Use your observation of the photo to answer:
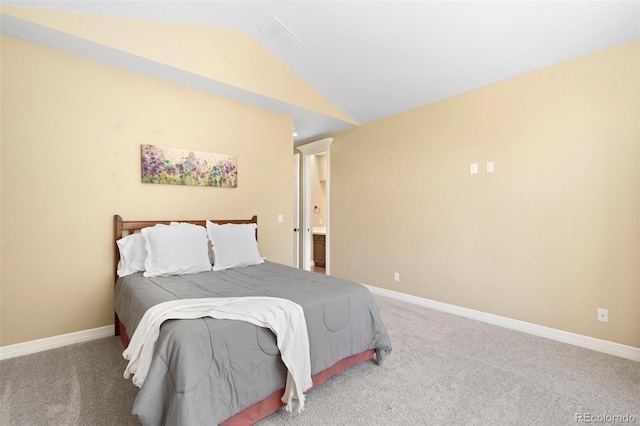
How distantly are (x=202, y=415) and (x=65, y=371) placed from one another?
160cm

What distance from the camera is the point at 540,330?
111 inches

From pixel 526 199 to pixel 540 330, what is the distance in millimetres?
1277

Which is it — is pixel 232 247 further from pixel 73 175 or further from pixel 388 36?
pixel 388 36

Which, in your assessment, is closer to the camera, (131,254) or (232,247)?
(131,254)

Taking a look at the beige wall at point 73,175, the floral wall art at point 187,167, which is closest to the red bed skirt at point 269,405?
the beige wall at point 73,175

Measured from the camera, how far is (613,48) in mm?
2459

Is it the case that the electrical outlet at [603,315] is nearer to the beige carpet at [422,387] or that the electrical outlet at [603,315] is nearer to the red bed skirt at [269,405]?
the beige carpet at [422,387]

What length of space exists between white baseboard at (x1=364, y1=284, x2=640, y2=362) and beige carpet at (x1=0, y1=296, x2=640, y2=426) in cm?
9

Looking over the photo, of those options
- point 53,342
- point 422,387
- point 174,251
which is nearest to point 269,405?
point 422,387

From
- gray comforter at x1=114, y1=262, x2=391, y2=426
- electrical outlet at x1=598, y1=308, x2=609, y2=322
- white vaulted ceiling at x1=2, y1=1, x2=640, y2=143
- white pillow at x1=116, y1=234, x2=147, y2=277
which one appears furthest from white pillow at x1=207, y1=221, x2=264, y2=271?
electrical outlet at x1=598, y1=308, x2=609, y2=322

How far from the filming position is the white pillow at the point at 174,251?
8.48ft

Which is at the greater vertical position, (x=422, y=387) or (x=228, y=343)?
(x=228, y=343)

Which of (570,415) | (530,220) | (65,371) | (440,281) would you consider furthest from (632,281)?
(65,371)

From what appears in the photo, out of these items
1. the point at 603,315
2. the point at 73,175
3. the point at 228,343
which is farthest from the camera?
the point at 73,175
